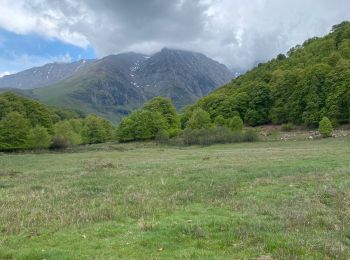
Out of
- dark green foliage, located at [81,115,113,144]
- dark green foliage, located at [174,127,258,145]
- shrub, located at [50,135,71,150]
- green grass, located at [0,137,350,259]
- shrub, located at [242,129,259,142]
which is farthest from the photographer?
dark green foliage, located at [81,115,113,144]

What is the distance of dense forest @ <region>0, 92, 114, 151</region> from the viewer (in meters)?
94.1

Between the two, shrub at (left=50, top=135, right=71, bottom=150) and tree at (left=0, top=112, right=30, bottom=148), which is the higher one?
tree at (left=0, top=112, right=30, bottom=148)

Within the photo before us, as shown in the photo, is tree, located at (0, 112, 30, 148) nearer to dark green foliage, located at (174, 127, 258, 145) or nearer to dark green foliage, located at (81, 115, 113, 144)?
dark green foliage, located at (174, 127, 258, 145)

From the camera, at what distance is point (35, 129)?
95188 mm

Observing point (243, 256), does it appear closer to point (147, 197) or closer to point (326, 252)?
point (326, 252)

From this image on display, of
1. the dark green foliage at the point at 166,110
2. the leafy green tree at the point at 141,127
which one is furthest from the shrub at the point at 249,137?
the dark green foliage at the point at 166,110

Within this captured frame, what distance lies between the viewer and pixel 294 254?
12.9 m

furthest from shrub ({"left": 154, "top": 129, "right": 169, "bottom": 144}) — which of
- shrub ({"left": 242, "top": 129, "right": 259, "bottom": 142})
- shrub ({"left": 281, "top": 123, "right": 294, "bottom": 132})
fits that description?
shrub ({"left": 281, "top": 123, "right": 294, "bottom": 132})

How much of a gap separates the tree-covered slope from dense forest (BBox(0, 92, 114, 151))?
4332cm

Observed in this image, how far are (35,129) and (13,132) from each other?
5013 millimetres

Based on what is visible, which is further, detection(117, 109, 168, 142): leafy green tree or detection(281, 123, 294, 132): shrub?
detection(117, 109, 168, 142): leafy green tree

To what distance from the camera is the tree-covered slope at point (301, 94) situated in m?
108

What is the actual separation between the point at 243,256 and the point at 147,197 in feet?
36.5

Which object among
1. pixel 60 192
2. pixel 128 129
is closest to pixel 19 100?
pixel 128 129
